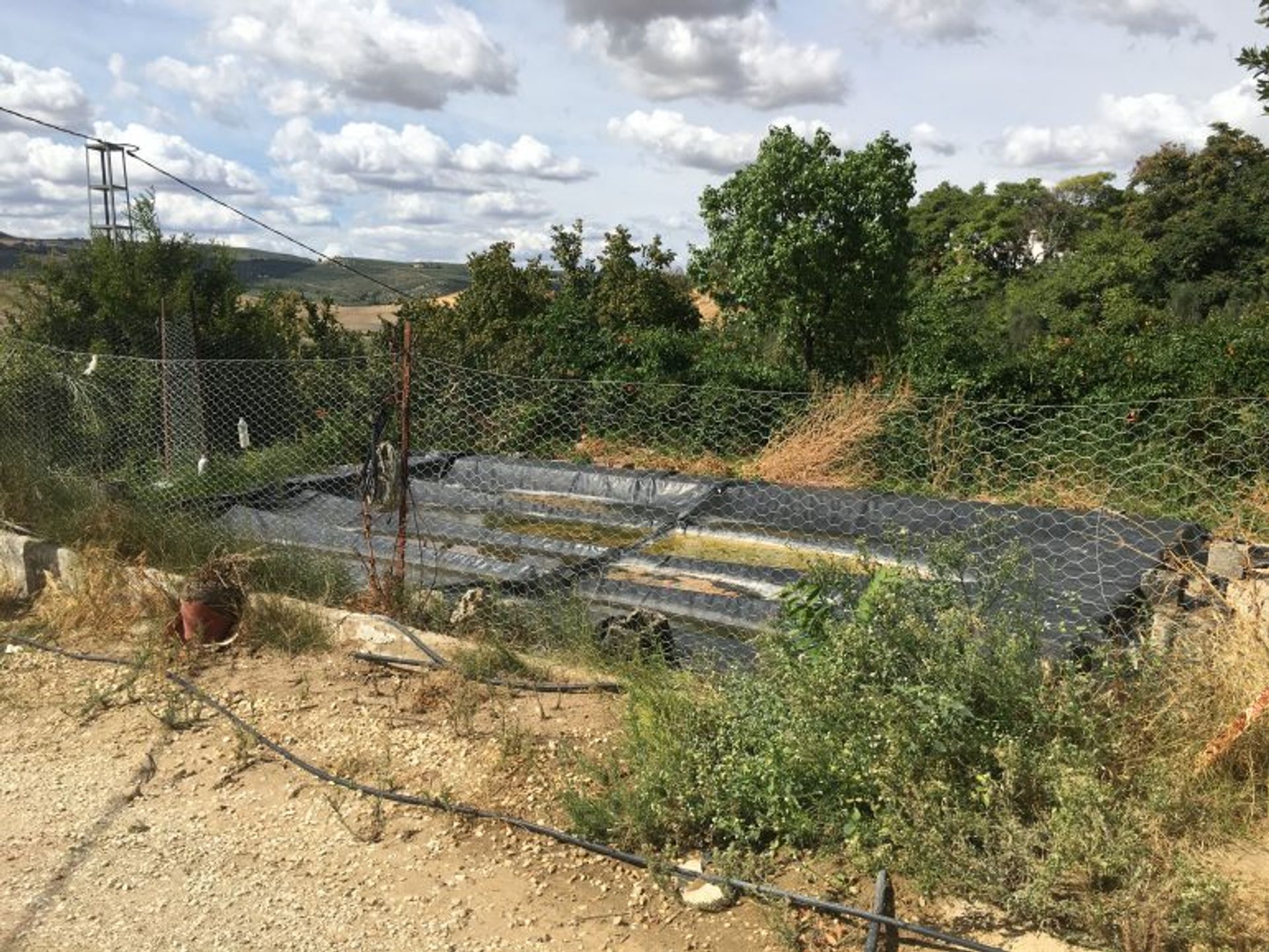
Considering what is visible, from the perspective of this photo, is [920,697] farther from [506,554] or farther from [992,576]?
[506,554]

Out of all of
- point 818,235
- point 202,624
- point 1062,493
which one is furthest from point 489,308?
point 202,624

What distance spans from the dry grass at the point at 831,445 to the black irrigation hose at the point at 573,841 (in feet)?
17.3

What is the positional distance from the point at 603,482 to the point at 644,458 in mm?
773

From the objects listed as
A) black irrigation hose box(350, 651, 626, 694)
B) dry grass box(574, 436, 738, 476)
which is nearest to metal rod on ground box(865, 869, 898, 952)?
black irrigation hose box(350, 651, 626, 694)

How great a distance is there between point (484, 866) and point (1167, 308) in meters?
25.1

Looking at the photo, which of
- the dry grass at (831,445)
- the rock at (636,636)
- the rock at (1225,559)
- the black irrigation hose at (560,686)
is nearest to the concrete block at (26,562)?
the black irrigation hose at (560,686)

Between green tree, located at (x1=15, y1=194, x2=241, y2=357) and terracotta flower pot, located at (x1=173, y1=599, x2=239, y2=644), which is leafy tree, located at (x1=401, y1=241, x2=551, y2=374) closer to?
green tree, located at (x1=15, y1=194, x2=241, y2=357)

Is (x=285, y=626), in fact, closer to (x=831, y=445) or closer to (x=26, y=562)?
(x=26, y=562)

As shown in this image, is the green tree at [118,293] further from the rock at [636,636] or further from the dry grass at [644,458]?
the rock at [636,636]

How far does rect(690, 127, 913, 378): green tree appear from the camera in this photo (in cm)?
990

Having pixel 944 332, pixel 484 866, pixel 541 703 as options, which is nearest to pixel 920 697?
pixel 484 866

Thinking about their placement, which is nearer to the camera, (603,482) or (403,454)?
(403,454)

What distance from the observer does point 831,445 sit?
8.66 m

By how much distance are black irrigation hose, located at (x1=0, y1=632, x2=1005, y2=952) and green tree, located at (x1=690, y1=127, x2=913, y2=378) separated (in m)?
7.21
